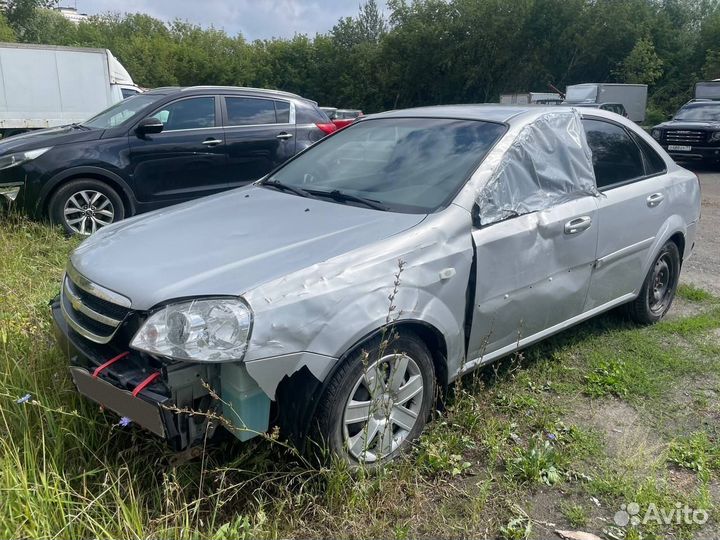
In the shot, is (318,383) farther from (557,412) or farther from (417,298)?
(557,412)

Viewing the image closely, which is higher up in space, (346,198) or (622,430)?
(346,198)

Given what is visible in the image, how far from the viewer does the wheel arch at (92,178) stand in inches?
242

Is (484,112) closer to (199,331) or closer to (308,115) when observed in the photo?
(199,331)

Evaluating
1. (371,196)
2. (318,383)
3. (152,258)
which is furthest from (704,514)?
(152,258)

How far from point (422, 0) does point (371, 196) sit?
42458 mm

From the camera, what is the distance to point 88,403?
289 centimetres

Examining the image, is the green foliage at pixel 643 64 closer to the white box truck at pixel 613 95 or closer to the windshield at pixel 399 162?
the white box truck at pixel 613 95

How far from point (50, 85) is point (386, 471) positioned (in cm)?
1621

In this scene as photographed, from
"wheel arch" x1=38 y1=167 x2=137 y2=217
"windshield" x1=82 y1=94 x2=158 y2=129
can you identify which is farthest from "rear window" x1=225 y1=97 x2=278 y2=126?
"wheel arch" x1=38 y1=167 x2=137 y2=217

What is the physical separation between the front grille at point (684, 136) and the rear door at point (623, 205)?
40.3 feet

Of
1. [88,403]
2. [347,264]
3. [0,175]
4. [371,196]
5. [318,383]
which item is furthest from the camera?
[0,175]

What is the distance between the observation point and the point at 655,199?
168 inches

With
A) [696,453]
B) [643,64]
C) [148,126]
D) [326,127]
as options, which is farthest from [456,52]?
[696,453]

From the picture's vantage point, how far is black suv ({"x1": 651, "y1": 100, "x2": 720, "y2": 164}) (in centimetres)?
1477
